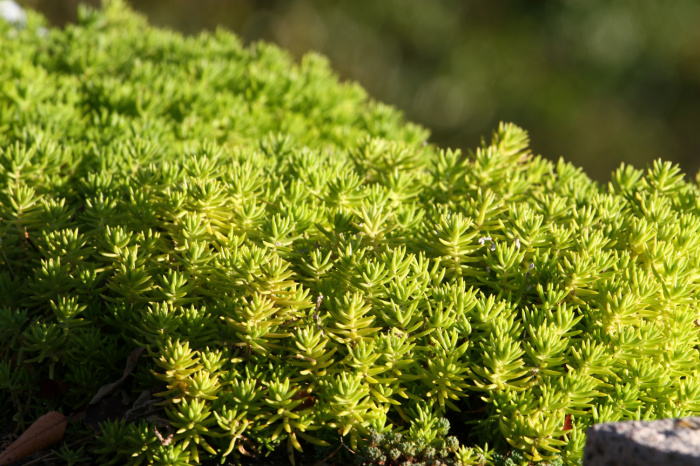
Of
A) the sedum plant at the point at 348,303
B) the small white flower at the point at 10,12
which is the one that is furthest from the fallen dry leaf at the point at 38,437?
the small white flower at the point at 10,12

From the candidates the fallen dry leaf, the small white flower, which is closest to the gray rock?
the fallen dry leaf

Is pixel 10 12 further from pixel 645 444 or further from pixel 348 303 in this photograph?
pixel 645 444

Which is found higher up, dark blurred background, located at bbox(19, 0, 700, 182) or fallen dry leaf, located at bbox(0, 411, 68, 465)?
dark blurred background, located at bbox(19, 0, 700, 182)

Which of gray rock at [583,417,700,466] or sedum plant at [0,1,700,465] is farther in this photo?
sedum plant at [0,1,700,465]

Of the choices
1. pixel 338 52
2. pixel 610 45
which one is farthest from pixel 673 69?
pixel 338 52

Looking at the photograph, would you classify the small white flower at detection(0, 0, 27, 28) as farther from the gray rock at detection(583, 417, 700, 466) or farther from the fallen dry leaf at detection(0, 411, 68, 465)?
the gray rock at detection(583, 417, 700, 466)

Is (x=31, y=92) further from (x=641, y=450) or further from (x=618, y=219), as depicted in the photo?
(x=641, y=450)
